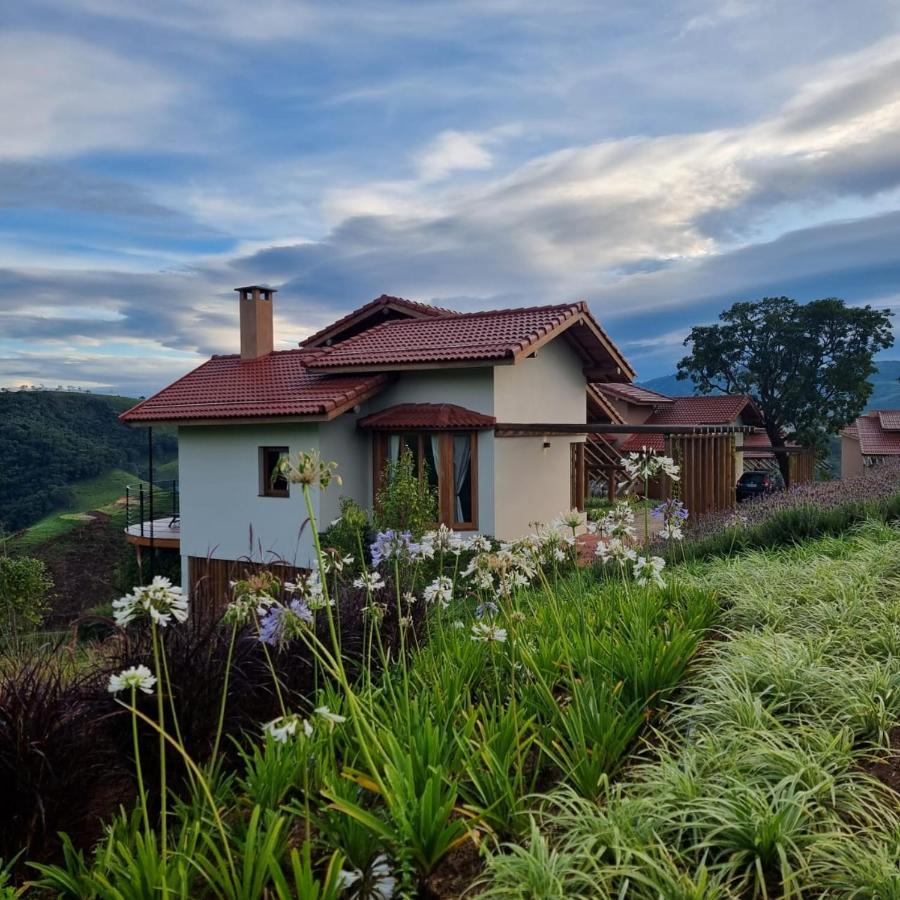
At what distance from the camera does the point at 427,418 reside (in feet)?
55.0

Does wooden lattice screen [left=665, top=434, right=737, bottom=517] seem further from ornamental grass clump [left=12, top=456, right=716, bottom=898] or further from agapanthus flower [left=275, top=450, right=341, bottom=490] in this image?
agapanthus flower [left=275, top=450, right=341, bottom=490]

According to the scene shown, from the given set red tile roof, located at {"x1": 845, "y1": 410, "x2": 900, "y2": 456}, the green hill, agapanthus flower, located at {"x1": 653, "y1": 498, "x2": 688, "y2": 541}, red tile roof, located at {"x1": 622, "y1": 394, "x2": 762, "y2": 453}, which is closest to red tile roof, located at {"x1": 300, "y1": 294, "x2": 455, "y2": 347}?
agapanthus flower, located at {"x1": 653, "y1": 498, "x2": 688, "y2": 541}

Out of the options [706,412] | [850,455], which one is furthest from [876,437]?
[706,412]

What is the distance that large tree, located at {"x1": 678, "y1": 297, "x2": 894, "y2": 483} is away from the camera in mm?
42125

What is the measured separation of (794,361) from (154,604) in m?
45.9

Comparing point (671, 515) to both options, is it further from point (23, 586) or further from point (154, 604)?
point (23, 586)

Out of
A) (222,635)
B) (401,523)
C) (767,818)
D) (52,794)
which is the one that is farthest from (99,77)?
(767,818)

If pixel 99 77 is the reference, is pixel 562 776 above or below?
below

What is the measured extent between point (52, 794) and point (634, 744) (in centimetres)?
278

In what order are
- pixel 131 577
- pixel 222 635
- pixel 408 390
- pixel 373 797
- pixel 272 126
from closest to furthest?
pixel 373 797
pixel 222 635
pixel 272 126
pixel 408 390
pixel 131 577

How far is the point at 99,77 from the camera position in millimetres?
11148

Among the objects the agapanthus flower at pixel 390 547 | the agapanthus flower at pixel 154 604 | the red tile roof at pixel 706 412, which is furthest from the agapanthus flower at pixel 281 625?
the red tile roof at pixel 706 412

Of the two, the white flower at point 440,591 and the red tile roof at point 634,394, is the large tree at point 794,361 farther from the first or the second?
the white flower at point 440,591

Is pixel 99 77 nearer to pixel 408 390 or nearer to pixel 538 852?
pixel 408 390
